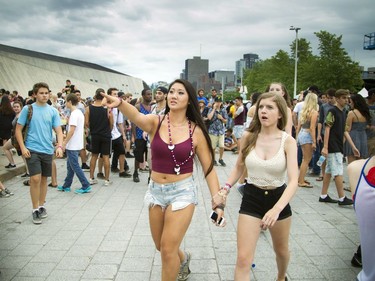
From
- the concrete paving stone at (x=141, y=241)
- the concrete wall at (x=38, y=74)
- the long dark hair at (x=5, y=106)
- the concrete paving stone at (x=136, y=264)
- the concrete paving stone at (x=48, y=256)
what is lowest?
the concrete paving stone at (x=141, y=241)

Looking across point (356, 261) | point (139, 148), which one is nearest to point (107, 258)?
point (356, 261)

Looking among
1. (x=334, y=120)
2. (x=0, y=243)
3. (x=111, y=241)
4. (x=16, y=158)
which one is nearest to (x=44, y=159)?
(x=0, y=243)

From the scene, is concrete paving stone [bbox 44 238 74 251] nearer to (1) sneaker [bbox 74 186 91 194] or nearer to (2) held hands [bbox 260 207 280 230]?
(1) sneaker [bbox 74 186 91 194]

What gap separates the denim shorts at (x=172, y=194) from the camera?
319 cm

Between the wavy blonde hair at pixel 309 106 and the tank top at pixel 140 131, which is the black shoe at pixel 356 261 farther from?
the tank top at pixel 140 131

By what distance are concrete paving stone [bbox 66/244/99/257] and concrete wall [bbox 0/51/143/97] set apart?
2130 cm

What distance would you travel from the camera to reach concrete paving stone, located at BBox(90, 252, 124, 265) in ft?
13.7

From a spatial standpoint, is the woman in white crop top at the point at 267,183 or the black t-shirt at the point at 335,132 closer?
the woman in white crop top at the point at 267,183

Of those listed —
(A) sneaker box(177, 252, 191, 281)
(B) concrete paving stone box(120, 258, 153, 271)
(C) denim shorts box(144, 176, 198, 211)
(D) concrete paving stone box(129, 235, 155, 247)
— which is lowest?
(D) concrete paving stone box(129, 235, 155, 247)

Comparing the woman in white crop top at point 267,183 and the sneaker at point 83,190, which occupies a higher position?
the woman in white crop top at point 267,183

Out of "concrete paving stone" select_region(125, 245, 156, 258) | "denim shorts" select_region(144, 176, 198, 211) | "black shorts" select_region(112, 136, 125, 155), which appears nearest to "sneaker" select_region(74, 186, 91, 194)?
"black shorts" select_region(112, 136, 125, 155)

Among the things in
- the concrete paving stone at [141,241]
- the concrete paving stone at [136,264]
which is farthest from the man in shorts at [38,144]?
the concrete paving stone at [136,264]

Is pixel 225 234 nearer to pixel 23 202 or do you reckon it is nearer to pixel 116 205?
pixel 116 205

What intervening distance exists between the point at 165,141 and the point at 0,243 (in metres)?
2.99
